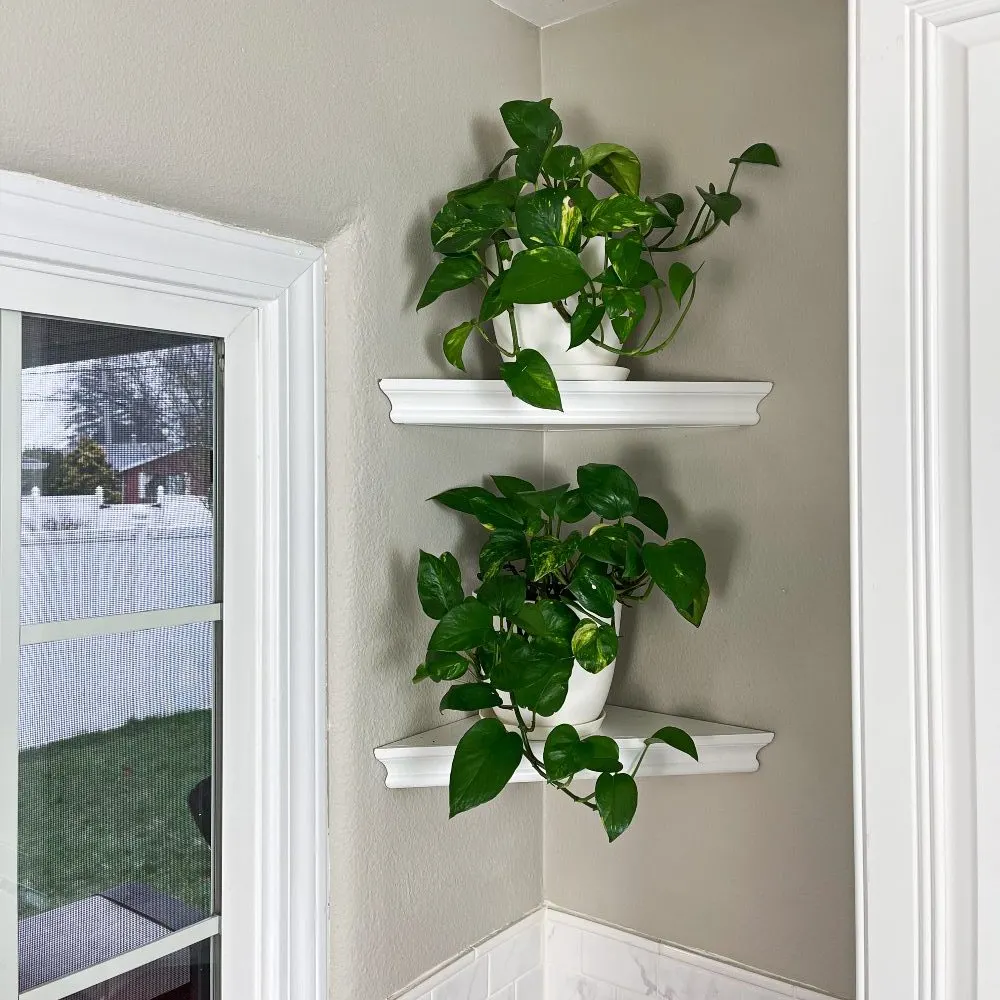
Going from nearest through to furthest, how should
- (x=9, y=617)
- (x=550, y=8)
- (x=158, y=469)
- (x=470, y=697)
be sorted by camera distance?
1. (x=9, y=617)
2. (x=158, y=469)
3. (x=470, y=697)
4. (x=550, y=8)

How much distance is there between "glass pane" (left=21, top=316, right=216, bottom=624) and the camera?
96 cm

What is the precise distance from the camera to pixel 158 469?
3.48ft

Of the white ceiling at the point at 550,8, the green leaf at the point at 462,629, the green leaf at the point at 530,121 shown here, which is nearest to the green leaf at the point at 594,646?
the green leaf at the point at 462,629

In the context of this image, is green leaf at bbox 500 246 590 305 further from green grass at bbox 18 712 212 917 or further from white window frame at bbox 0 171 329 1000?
green grass at bbox 18 712 212 917

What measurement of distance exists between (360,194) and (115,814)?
777 millimetres

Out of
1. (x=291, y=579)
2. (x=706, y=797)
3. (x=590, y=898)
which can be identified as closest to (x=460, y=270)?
(x=291, y=579)

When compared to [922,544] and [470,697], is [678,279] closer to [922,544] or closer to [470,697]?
[922,544]

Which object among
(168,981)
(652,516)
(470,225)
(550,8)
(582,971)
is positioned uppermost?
(550,8)

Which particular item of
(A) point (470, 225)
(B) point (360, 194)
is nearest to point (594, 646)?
(A) point (470, 225)

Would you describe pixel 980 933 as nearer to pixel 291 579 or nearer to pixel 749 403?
pixel 749 403

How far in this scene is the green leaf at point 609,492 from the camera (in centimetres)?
117

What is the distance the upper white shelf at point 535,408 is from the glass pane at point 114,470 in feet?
0.81

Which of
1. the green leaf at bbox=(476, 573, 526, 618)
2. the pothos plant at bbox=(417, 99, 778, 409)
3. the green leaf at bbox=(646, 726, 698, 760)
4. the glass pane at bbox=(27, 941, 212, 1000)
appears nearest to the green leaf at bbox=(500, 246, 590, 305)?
the pothos plant at bbox=(417, 99, 778, 409)

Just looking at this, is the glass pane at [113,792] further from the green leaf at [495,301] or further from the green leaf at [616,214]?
the green leaf at [616,214]
